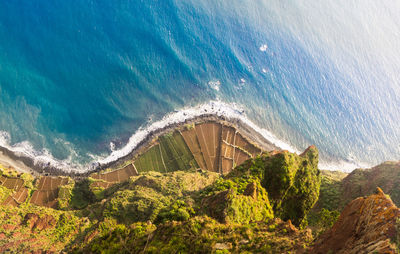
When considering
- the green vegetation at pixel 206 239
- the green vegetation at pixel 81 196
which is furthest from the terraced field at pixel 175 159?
the green vegetation at pixel 206 239

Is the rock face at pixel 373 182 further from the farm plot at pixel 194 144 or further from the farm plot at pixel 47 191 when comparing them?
the farm plot at pixel 47 191

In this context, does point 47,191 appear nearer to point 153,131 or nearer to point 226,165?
point 153,131

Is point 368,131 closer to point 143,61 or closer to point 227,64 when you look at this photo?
point 227,64

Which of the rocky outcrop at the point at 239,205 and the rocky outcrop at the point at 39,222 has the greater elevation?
the rocky outcrop at the point at 239,205

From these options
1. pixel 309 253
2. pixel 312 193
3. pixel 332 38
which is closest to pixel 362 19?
pixel 332 38

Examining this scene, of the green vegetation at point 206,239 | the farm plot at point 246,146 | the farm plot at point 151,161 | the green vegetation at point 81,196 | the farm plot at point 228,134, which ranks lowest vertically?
the green vegetation at point 206,239

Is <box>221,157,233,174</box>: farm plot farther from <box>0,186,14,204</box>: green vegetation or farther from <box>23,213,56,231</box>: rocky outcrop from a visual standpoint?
<box>0,186,14,204</box>: green vegetation

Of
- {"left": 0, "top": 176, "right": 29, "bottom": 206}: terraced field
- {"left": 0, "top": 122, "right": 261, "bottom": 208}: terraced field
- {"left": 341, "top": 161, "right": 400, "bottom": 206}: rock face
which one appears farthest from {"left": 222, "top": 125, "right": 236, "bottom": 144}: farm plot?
{"left": 0, "top": 176, "right": 29, "bottom": 206}: terraced field
